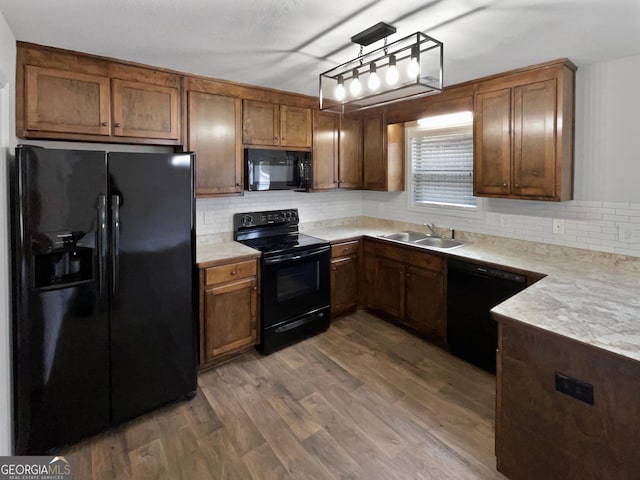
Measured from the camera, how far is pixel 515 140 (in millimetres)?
2811

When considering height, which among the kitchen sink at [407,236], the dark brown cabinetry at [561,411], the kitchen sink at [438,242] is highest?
the kitchen sink at [407,236]

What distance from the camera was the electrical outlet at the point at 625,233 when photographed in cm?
255

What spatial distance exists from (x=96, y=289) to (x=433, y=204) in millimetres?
3185

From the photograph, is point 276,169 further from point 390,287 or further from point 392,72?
point 392,72

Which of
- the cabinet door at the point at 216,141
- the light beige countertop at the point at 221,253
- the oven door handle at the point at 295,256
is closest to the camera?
the light beige countertop at the point at 221,253

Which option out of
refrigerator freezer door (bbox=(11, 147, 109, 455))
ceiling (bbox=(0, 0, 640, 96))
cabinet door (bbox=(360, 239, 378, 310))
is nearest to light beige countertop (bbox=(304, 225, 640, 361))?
cabinet door (bbox=(360, 239, 378, 310))

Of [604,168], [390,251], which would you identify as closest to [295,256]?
[390,251]

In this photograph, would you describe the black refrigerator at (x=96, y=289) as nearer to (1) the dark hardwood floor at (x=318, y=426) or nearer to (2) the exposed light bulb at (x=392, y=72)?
(1) the dark hardwood floor at (x=318, y=426)

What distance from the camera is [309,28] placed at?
1998mm

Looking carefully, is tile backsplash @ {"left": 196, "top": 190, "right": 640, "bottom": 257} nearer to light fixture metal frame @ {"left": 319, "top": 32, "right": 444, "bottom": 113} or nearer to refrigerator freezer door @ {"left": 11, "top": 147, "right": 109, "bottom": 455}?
refrigerator freezer door @ {"left": 11, "top": 147, "right": 109, "bottom": 455}

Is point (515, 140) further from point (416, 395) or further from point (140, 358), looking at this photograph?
point (140, 358)

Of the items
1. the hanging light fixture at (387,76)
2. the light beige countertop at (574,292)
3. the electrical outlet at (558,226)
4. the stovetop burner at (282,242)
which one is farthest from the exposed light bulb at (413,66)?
the electrical outlet at (558,226)

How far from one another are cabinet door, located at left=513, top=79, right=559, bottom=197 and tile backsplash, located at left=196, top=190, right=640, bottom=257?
13.8 inches

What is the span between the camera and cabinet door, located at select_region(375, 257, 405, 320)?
357 cm
